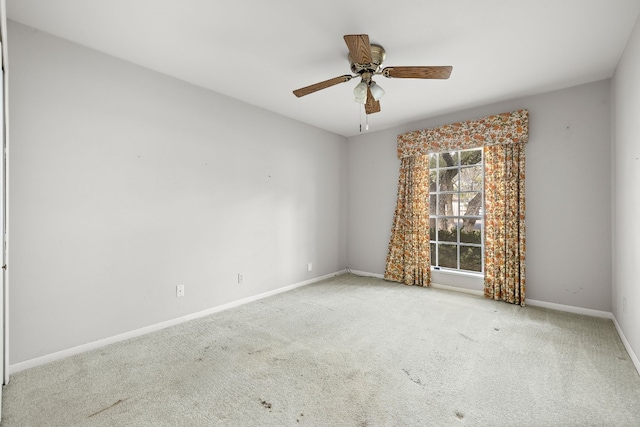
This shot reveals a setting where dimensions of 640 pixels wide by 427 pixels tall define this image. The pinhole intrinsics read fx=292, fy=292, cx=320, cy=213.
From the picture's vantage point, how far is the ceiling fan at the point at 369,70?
6.88ft

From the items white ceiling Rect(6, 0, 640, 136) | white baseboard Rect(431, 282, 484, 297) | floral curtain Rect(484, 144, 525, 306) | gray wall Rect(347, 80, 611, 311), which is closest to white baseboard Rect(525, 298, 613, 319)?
gray wall Rect(347, 80, 611, 311)

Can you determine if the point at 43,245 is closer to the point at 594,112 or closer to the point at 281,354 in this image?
the point at 281,354

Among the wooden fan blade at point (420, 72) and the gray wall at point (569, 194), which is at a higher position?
the wooden fan blade at point (420, 72)

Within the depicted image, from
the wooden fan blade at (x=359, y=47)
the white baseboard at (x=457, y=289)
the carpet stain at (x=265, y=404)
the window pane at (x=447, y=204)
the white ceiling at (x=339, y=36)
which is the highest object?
the white ceiling at (x=339, y=36)

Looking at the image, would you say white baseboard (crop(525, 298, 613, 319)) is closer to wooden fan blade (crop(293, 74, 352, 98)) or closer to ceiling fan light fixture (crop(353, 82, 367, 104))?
ceiling fan light fixture (crop(353, 82, 367, 104))

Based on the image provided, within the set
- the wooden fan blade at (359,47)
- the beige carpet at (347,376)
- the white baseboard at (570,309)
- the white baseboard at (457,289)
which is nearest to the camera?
the beige carpet at (347,376)

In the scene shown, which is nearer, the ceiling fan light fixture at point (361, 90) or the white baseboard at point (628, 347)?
the white baseboard at point (628, 347)

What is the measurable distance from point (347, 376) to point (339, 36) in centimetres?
262

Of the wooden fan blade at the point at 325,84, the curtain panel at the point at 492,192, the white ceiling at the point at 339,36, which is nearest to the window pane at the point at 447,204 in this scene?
the curtain panel at the point at 492,192

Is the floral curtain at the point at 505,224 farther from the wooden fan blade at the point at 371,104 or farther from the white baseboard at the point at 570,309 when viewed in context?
the wooden fan blade at the point at 371,104

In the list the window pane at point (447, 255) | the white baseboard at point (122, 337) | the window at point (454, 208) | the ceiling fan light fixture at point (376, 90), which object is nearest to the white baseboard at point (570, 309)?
the window at point (454, 208)

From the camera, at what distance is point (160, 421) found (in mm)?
1664

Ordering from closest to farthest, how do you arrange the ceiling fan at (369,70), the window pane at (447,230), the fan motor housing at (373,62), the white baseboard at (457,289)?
the ceiling fan at (369,70) < the fan motor housing at (373,62) < the white baseboard at (457,289) < the window pane at (447,230)

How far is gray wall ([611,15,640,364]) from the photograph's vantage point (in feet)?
7.38
